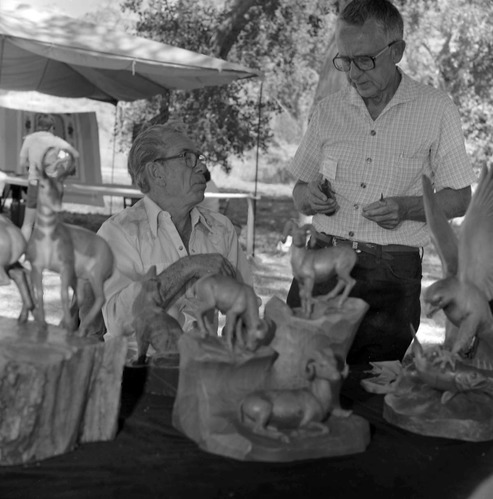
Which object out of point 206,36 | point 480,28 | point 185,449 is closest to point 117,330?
point 185,449

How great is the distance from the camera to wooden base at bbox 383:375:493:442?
160cm

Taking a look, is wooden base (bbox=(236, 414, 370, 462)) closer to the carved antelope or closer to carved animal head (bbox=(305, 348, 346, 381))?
carved animal head (bbox=(305, 348, 346, 381))

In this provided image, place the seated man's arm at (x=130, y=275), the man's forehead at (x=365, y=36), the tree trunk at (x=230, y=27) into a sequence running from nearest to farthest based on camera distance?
the seated man's arm at (x=130, y=275) → the man's forehead at (x=365, y=36) → the tree trunk at (x=230, y=27)

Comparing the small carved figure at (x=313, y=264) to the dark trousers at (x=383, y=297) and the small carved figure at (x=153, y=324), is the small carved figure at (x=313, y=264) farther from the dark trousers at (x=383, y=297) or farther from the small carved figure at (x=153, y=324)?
the dark trousers at (x=383, y=297)

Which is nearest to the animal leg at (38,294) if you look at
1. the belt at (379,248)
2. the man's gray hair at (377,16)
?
the belt at (379,248)

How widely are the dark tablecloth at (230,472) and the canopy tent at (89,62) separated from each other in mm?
6339

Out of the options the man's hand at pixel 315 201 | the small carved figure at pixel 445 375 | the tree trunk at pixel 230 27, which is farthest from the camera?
the tree trunk at pixel 230 27

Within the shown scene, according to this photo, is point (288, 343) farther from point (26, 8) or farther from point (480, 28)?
point (480, 28)

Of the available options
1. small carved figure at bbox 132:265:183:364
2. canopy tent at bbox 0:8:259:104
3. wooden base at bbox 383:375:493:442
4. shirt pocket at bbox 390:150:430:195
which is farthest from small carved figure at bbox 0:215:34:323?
canopy tent at bbox 0:8:259:104

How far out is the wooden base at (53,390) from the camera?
1.34 meters

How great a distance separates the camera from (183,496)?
1.28 metres

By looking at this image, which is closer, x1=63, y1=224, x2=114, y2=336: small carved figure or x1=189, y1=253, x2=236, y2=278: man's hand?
x1=63, y1=224, x2=114, y2=336: small carved figure

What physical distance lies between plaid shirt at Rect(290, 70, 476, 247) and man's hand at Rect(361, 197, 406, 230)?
0.15 metres

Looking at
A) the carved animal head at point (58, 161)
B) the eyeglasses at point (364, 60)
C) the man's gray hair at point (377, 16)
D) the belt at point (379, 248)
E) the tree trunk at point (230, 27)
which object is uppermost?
the tree trunk at point (230, 27)
